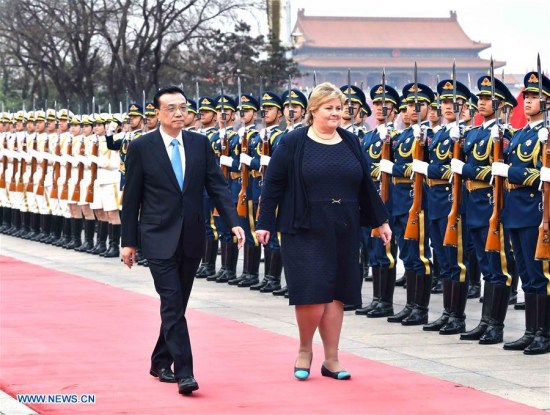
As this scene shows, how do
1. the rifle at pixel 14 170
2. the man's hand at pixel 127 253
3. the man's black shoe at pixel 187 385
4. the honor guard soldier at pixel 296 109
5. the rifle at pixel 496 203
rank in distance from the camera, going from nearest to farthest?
the man's black shoe at pixel 187 385 → the man's hand at pixel 127 253 → the rifle at pixel 496 203 → the honor guard soldier at pixel 296 109 → the rifle at pixel 14 170

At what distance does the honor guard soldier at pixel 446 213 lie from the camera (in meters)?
10.6

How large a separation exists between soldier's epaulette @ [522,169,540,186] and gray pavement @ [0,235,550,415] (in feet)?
3.67

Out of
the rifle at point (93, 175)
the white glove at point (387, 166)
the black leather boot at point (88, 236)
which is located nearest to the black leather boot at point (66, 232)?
the black leather boot at point (88, 236)

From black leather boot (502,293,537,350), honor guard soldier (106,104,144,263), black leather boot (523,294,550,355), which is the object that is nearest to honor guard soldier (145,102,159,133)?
honor guard soldier (106,104,144,263)

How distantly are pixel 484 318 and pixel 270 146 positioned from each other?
12.9 feet

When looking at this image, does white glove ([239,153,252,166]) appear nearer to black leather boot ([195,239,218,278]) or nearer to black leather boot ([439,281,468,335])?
black leather boot ([195,239,218,278])

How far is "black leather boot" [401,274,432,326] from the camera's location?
36.7 ft

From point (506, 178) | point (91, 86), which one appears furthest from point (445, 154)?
point (91, 86)

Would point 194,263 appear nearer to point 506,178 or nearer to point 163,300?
point 163,300

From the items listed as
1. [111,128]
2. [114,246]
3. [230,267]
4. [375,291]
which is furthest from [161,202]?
[114,246]

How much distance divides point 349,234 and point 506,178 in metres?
1.85

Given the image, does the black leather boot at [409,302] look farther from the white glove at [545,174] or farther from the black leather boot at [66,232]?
the black leather boot at [66,232]

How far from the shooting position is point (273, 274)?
13961 millimetres

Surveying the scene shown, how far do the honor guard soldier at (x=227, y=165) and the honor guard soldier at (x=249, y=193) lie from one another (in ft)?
0.51
